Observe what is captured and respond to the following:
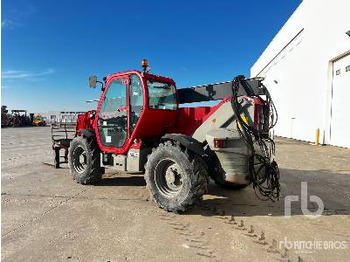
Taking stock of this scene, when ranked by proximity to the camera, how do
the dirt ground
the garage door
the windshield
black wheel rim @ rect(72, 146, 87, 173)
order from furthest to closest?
the garage door, black wheel rim @ rect(72, 146, 87, 173), the windshield, the dirt ground

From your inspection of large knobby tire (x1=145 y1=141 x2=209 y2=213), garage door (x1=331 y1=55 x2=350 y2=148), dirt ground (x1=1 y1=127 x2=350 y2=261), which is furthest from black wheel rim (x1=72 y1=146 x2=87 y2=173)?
garage door (x1=331 y1=55 x2=350 y2=148)

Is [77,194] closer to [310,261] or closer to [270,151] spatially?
[270,151]

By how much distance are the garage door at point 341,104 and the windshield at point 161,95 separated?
38.1ft

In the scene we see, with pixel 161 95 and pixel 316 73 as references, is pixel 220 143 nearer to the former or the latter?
pixel 161 95

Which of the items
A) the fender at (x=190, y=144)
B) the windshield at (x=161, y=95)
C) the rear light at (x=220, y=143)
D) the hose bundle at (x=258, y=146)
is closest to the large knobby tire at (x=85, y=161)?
the windshield at (x=161, y=95)

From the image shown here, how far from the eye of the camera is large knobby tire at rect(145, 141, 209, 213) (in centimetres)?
456

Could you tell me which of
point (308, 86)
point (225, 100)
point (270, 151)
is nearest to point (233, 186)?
point (270, 151)

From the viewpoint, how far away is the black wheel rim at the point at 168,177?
16.1 ft

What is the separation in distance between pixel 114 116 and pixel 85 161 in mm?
1417

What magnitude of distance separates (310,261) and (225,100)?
2.79 m

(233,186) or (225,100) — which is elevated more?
(225,100)

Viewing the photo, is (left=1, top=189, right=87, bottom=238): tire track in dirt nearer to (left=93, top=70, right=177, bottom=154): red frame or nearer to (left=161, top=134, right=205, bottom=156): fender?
(left=93, top=70, right=177, bottom=154): red frame

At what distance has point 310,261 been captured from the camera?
323cm

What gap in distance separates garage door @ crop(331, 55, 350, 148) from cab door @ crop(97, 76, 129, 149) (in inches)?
489
